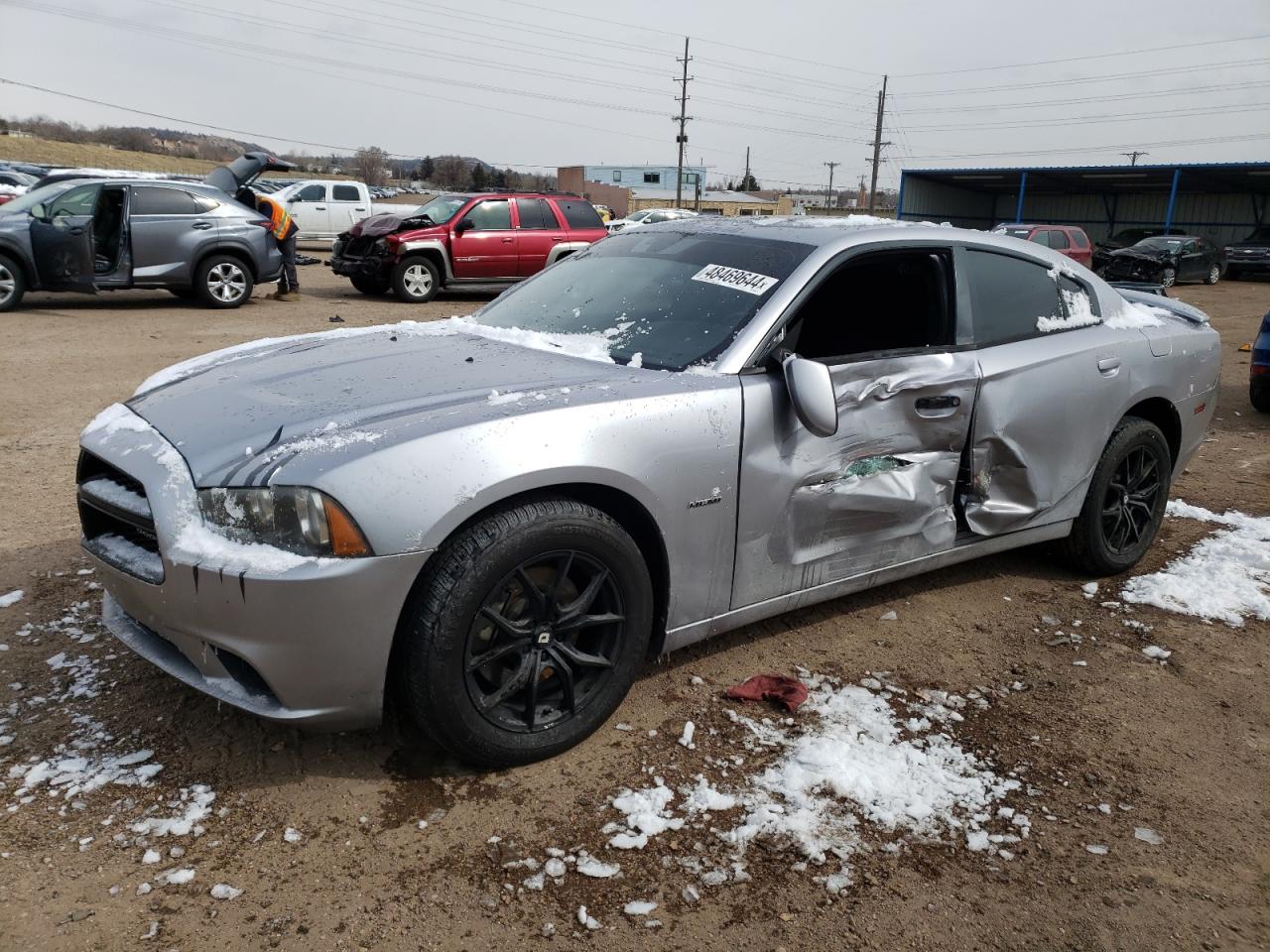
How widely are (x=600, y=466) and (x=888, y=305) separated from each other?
1.66m

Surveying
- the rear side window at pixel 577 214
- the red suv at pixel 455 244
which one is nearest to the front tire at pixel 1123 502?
the red suv at pixel 455 244

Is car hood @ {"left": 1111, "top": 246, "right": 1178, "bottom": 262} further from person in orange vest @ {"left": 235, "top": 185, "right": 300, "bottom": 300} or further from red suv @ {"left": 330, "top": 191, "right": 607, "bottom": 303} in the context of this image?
Result: person in orange vest @ {"left": 235, "top": 185, "right": 300, "bottom": 300}

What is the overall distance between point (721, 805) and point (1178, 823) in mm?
1306

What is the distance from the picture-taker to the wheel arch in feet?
14.6

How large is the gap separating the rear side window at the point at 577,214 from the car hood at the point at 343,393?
1246 cm

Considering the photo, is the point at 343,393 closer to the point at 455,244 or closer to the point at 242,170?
the point at 455,244

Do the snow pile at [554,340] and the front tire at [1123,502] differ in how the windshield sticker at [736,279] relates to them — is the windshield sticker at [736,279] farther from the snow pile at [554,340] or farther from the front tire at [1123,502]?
the front tire at [1123,502]

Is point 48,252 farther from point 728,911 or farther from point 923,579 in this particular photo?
point 728,911

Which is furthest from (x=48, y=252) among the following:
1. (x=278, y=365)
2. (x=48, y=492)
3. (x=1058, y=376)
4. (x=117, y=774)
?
(x=1058, y=376)

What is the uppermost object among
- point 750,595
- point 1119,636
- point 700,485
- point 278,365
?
point 278,365

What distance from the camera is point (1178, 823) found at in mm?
2715

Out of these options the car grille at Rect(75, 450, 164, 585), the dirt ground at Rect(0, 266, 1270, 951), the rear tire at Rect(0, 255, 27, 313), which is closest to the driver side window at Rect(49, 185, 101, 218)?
the rear tire at Rect(0, 255, 27, 313)

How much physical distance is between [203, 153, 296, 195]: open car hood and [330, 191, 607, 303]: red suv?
5.22 ft

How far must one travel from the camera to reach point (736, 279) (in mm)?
3447
